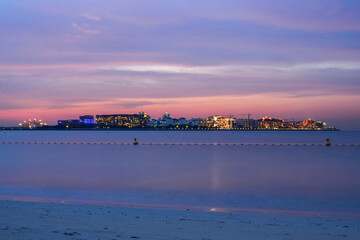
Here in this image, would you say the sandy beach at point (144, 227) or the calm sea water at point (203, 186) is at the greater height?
the sandy beach at point (144, 227)

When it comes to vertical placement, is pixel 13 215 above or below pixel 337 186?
above

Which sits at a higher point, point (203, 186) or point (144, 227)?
point (144, 227)

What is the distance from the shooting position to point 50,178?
106ft

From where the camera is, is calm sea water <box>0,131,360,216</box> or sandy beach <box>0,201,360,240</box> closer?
sandy beach <box>0,201,360,240</box>

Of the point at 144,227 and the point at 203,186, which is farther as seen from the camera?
the point at 203,186

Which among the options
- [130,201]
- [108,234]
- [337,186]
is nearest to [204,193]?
[130,201]

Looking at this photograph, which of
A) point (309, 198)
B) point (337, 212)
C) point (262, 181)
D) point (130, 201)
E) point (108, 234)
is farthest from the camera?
point (262, 181)

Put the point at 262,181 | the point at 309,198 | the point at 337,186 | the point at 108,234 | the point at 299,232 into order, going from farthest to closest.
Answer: the point at 262,181
the point at 337,186
the point at 309,198
the point at 299,232
the point at 108,234

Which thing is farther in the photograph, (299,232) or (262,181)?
(262,181)

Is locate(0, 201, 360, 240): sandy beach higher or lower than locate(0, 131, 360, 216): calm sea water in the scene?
higher

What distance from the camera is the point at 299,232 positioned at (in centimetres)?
1052

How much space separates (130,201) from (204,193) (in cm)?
561

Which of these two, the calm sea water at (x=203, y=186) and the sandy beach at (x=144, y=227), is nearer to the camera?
the sandy beach at (x=144, y=227)

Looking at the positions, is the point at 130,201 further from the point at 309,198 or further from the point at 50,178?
the point at 50,178
